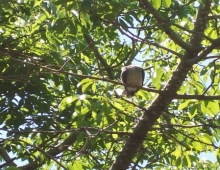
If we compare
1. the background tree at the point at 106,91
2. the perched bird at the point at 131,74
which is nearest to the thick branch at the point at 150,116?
the background tree at the point at 106,91

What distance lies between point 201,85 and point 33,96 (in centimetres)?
200

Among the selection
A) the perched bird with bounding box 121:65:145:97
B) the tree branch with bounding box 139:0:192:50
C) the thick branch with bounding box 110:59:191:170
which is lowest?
the thick branch with bounding box 110:59:191:170

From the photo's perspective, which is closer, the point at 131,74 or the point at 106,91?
the point at 106,91

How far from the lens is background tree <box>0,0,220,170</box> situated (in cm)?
374

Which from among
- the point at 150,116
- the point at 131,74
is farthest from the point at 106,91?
the point at 131,74

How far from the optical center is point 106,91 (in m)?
3.71

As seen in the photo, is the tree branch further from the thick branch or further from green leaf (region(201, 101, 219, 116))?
green leaf (region(201, 101, 219, 116))

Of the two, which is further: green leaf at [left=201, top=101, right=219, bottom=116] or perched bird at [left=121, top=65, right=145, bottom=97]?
perched bird at [left=121, top=65, right=145, bottom=97]

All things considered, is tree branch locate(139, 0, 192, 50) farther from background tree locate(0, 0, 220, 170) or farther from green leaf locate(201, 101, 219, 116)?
green leaf locate(201, 101, 219, 116)

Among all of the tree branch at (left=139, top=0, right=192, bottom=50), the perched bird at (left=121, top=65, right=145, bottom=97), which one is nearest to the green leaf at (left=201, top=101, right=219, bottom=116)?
the tree branch at (left=139, top=0, right=192, bottom=50)

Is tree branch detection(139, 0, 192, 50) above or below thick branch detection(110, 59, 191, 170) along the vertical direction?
above

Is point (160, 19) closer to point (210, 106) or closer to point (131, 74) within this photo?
point (210, 106)

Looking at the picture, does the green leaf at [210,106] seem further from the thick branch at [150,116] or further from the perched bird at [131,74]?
the perched bird at [131,74]

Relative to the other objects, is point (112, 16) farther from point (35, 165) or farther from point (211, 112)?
point (35, 165)
